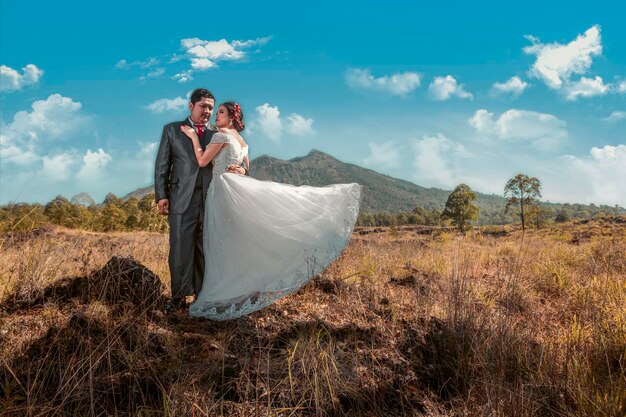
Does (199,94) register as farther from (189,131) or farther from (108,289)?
(108,289)

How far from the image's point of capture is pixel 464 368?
10.00 feet

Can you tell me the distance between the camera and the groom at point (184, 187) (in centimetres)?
458

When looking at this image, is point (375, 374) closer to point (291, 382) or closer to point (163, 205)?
point (291, 382)

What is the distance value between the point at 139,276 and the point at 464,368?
3.41 metres

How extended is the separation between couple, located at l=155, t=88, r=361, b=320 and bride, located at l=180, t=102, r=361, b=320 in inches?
0.4

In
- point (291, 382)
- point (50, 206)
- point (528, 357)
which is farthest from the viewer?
point (50, 206)

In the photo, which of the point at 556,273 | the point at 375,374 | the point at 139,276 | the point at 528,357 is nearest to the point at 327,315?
the point at 375,374

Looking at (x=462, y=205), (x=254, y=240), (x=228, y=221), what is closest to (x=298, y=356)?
(x=254, y=240)

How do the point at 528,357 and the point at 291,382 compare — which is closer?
the point at 291,382

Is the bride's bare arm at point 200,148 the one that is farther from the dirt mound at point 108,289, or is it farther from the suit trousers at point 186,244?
the dirt mound at point 108,289

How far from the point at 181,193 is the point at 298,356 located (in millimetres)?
2548

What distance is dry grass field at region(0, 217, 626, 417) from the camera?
2436 mm

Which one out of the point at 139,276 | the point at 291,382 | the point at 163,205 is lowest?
the point at 291,382

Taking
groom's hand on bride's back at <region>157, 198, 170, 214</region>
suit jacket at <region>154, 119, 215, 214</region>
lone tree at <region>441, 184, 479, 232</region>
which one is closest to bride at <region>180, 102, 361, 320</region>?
suit jacket at <region>154, 119, 215, 214</region>
